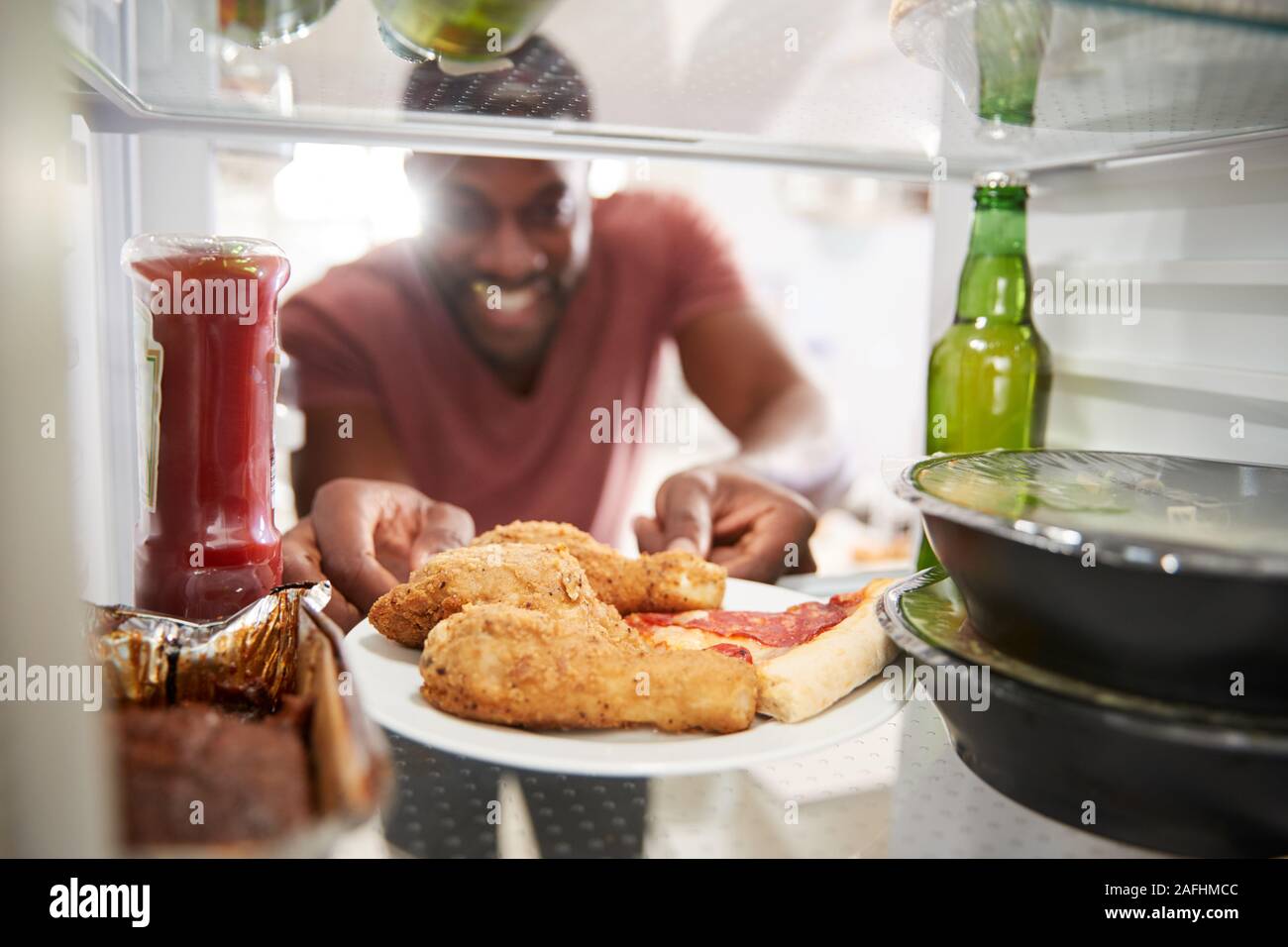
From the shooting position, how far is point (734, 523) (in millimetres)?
1389

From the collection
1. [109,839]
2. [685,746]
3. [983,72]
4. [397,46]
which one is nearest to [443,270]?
[397,46]

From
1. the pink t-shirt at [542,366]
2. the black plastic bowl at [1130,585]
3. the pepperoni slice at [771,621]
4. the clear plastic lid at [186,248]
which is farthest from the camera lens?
the pink t-shirt at [542,366]

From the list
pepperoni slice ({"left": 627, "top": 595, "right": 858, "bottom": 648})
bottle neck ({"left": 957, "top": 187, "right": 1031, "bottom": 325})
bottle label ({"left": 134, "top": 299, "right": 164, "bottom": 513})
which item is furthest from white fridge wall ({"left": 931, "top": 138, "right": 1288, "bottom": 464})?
bottle label ({"left": 134, "top": 299, "right": 164, "bottom": 513})

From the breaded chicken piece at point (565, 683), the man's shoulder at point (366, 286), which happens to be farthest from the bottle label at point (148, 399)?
the man's shoulder at point (366, 286)

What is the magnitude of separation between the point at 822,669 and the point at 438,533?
55cm

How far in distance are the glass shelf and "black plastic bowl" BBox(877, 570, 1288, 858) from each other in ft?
1.60

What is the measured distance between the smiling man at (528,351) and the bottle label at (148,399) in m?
0.96

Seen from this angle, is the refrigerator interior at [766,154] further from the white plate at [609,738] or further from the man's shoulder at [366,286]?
the man's shoulder at [366,286]

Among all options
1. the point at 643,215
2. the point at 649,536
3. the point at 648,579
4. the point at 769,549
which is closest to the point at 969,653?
the point at 648,579

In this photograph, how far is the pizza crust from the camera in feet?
2.64

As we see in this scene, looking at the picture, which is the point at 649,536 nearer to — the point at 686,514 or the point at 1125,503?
the point at 686,514

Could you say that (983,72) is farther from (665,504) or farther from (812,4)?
(665,504)

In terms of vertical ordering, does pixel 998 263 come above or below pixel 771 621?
above

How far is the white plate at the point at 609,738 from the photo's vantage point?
0.72 meters
